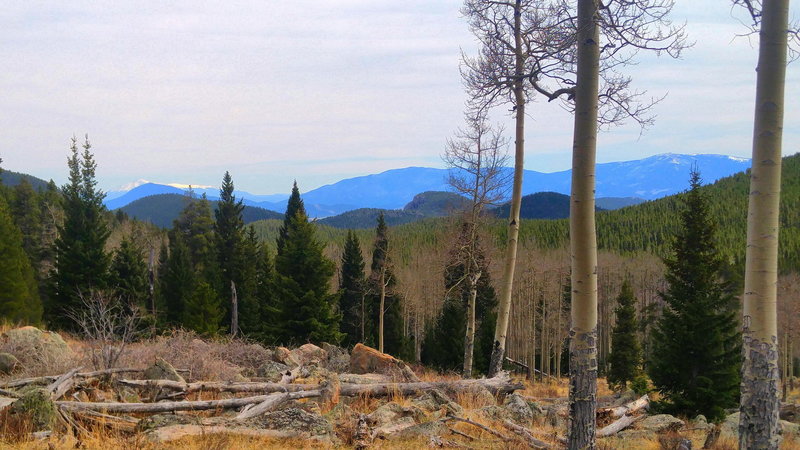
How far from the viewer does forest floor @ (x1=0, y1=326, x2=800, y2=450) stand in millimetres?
5430

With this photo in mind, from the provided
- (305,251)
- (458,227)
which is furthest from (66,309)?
(458,227)

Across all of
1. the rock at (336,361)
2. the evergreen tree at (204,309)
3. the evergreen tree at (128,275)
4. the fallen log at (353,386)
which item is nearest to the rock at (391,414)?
the fallen log at (353,386)

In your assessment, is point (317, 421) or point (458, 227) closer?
point (317, 421)

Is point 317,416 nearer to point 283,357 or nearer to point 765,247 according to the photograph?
point 765,247

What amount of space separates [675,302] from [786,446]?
9.17 m

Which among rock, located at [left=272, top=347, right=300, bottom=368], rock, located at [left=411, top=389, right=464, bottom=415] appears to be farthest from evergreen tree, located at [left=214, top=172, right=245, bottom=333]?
rock, located at [left=411, top=389, right=464, bottom=415]

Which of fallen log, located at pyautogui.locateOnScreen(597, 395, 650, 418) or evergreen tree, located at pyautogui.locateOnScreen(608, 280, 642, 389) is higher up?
fallen log, located at pyautogui.locateOnScreen(597, 395, 650, 418)

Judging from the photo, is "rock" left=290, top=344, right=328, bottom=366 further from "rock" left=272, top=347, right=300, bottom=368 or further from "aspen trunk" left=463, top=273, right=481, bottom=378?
"aspen trunk" left=463, top=273, right=481, bottom=378

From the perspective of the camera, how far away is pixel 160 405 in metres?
6.54

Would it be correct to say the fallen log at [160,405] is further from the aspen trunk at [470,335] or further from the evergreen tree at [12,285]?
the evergreen tree at [12,285]

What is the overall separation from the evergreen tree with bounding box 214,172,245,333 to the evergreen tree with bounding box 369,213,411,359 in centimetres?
1002

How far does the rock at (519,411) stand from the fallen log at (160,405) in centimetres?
327

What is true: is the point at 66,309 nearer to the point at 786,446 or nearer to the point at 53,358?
the point at 53,358

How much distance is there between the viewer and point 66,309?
99.5 ft
